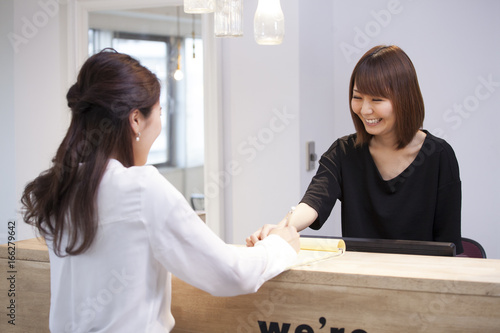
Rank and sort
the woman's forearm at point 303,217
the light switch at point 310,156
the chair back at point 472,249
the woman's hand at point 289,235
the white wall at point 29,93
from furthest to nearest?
1. the white wall at point 29,93
2. the light switch at point 310,156
3. the chair back at point 472,249
4. the woman's forearm at point 303,217
5. the woman's hand at point 289,235

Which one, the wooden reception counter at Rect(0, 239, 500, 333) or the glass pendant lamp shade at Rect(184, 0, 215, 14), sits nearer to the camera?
the wooden reception counter at Rect(0, 239, 500, 333)

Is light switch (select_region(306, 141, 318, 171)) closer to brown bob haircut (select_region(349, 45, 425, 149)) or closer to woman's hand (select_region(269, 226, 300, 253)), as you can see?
brown bob haircut (select_region(349, 45, 425, 149))

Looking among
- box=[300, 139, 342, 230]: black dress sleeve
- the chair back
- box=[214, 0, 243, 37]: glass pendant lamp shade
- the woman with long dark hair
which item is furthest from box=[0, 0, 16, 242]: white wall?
the chair back

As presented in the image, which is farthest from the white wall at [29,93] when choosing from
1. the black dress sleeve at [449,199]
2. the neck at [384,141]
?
the black dress sleeve at [449,199]

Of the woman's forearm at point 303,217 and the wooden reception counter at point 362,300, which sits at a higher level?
the woman's forearm at point 303,217

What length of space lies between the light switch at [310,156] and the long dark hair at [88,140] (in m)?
2.11

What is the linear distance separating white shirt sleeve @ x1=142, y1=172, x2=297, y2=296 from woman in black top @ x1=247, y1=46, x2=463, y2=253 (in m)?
0.73

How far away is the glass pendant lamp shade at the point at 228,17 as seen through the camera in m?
2.19

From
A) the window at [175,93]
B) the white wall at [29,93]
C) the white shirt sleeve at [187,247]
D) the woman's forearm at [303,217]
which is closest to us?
the white shirt sleeve at [187,247]

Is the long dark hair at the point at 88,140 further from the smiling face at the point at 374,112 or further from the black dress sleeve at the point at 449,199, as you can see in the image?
the black dress sleeve at the point at 449,199

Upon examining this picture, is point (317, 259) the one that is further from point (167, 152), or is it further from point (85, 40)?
point (167, 152)

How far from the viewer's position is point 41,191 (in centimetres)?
137

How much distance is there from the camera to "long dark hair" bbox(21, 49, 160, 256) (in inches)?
52.5

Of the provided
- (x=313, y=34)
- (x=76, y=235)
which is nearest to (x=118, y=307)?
(x=76, y=235)
